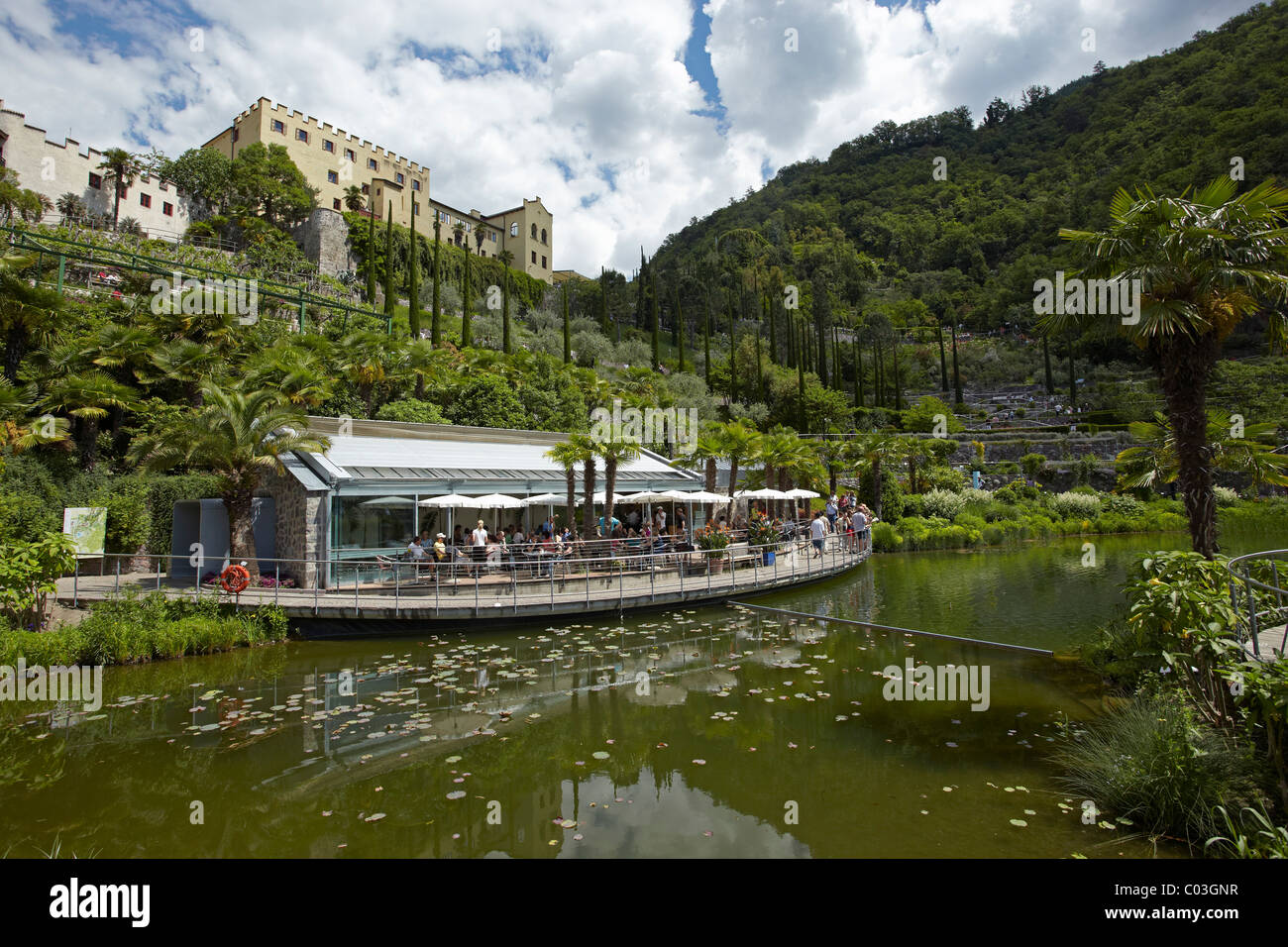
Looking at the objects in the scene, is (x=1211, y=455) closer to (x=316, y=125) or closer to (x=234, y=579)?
(x=234, y=579)

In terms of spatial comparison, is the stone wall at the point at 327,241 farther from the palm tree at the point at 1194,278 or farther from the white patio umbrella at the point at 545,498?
the palm tree at the point at 1194,278

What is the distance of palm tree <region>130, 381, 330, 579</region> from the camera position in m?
15.4

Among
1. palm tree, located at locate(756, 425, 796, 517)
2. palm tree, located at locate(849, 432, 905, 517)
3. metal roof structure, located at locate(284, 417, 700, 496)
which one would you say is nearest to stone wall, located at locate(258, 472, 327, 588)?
metal roof structure, located at locate(284, 417, 700, 496)

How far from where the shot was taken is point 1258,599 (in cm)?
881

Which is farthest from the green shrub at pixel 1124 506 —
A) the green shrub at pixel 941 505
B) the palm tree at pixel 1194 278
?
the palm tree at pixel 1194 278

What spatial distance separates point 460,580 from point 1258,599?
14638 millimetres

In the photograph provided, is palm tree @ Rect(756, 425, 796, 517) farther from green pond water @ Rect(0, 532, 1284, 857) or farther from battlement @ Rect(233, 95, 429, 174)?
battlement @ Rect(233, 95, 429, 174)

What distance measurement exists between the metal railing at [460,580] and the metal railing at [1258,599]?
10.7 m

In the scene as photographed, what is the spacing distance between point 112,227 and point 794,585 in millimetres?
49219

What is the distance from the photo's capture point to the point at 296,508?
1677 centimetres

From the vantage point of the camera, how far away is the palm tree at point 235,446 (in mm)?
15383
